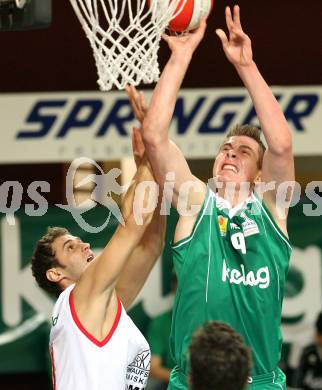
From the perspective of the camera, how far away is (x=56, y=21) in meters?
9.23

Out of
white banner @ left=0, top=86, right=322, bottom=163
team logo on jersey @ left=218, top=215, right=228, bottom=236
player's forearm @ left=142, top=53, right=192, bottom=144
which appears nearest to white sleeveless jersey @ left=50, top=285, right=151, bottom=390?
team logo on jersey @ left=218, top=215, right=228, bottom=236

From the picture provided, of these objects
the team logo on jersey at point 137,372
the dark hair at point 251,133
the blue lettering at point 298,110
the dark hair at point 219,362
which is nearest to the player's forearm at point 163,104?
the dark hair at point 251,133

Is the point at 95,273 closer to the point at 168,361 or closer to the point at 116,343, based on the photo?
the point at 116,343

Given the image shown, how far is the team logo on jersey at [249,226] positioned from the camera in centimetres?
525

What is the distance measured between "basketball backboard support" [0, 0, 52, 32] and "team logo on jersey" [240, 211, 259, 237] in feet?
5.37

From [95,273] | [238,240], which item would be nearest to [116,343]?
[95,273]

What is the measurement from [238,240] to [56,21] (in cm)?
454

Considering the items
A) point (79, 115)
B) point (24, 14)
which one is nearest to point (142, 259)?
point (24, 14)

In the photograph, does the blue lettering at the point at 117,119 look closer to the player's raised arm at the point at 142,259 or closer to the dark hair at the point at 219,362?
the player's raised arm at the point at 142,259

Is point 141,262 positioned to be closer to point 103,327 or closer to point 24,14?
point 103,327

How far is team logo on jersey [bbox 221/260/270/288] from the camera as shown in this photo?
519 cm

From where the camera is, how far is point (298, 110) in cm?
892

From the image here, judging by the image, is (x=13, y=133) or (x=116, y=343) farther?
(x=13, y=133)

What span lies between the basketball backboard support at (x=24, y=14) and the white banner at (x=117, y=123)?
3.02 metres
